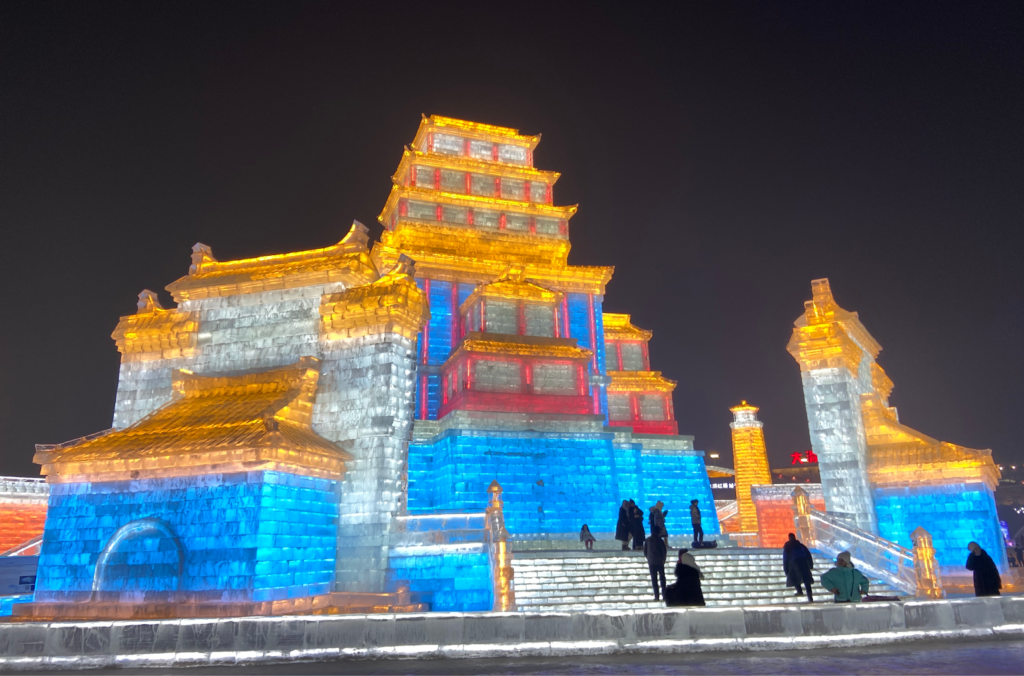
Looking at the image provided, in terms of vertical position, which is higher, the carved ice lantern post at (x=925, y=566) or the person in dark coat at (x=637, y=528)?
the person in dark coat at (x=637, y=528)

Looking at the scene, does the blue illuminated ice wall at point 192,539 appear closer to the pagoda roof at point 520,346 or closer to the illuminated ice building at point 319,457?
the illuminated ice building at point 319,457

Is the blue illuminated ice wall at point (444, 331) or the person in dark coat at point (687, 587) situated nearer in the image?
the person in dark coat at point (687, 587)

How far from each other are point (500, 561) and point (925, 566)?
387 inches

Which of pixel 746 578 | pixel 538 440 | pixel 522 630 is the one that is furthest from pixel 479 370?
pixel 522 630

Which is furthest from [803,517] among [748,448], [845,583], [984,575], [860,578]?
[748,448]

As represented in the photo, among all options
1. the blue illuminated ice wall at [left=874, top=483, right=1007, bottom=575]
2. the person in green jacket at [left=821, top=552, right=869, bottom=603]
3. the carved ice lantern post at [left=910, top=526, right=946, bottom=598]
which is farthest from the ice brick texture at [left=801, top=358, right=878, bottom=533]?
the person in green jacket at [left=821, top=552, right=869, bottom=603]

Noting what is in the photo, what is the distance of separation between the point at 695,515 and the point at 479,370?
35.1 feet

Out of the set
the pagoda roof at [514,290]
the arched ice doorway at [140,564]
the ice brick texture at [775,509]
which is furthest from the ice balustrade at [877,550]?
the ice brick texture at [775,509]

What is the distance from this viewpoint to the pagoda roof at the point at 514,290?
28.4 m

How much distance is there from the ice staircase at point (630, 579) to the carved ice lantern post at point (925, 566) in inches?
23.6

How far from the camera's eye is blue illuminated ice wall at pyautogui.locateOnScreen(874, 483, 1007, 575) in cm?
1897

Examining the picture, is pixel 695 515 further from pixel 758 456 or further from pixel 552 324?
pixel 758 456

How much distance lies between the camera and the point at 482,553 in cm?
1485

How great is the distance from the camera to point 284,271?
17891 mm
